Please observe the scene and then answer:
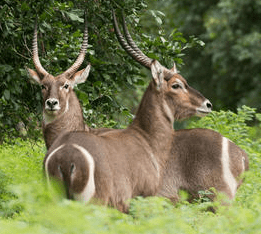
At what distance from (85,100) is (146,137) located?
150 centimetres

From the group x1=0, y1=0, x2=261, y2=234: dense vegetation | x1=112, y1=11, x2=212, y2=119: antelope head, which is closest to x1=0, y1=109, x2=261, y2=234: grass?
x1=0, y1=0, x2=261, y2=234: dense vegetation

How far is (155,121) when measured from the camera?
5941 millimetres

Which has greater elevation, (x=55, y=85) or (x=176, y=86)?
(x=176, y=86)

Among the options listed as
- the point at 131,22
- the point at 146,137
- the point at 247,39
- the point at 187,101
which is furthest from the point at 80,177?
the point at 247,39

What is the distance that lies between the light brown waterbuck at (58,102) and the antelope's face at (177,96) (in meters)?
0.95

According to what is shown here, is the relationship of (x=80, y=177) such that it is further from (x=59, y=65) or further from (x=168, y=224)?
(x=59, y=65)

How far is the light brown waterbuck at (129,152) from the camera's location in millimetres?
4465

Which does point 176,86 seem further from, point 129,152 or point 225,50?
point 225,50

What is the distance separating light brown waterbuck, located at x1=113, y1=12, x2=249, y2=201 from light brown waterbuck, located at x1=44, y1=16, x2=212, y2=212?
136 mm

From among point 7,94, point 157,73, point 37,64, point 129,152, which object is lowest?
point 129,152

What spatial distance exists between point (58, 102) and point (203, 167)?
163 cm

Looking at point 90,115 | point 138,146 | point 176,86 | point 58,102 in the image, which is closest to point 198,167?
point 138,146

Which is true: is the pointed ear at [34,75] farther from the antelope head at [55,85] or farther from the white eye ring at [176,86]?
the white eye ring at [176,86]

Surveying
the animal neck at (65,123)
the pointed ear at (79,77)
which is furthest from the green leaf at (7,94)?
the pointed ear at (79,77)
